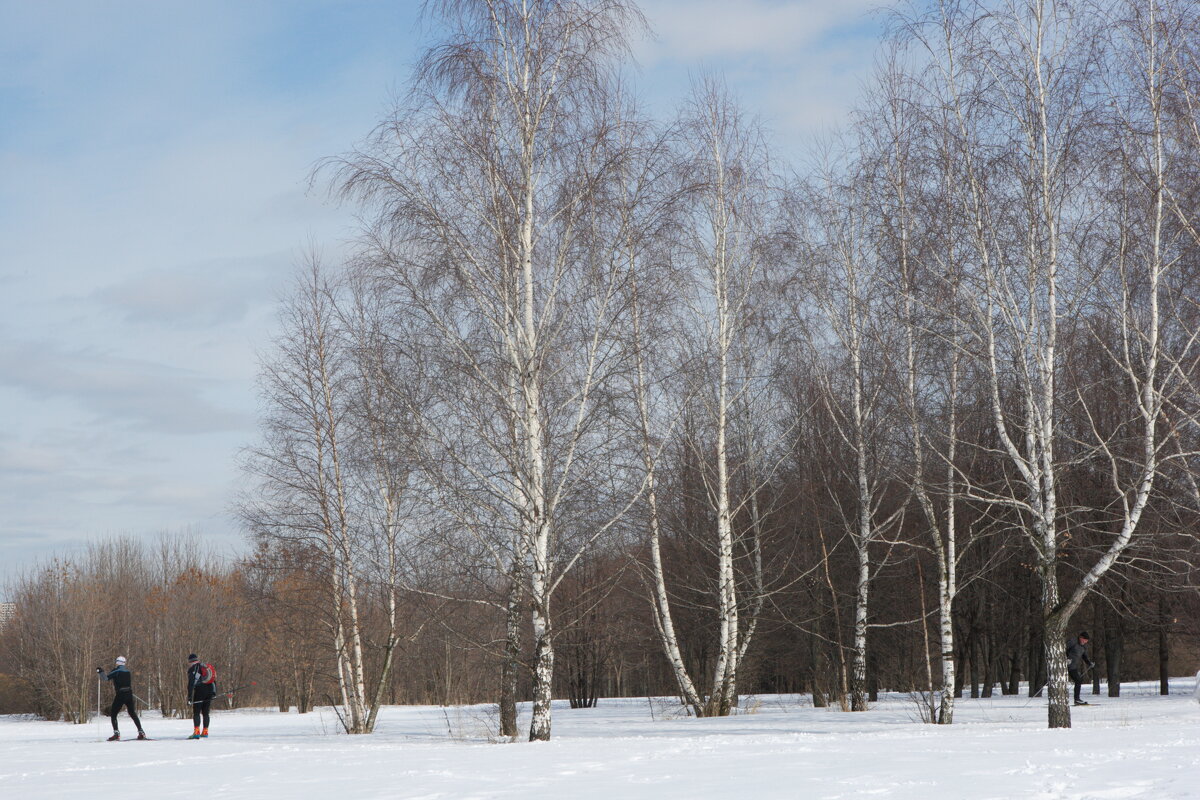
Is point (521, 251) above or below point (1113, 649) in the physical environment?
above

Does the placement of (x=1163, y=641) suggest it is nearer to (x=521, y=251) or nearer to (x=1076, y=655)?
(x=1076, y=655)

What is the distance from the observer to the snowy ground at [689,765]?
882 cm

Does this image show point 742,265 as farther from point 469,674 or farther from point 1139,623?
point 469,674

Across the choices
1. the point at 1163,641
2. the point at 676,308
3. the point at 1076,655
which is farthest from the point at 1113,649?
the point at 676,308

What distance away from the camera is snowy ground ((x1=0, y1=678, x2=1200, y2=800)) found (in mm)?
8820

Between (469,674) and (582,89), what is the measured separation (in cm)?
3773

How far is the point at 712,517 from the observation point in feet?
100.0

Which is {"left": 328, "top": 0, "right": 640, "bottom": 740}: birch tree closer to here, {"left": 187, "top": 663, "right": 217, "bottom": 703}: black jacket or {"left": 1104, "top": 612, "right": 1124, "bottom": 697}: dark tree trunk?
{"left": 187, "top": 663, "right": 217, "bottom": 703}: black jacket

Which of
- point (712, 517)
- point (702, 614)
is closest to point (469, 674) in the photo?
point (702, 614)

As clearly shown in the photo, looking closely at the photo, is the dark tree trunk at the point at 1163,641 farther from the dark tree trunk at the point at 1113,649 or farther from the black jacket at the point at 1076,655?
the black jacket at the point at 1076,655

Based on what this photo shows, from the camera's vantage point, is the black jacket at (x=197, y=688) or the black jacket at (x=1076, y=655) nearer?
the black jacket at (x=197, y=688)

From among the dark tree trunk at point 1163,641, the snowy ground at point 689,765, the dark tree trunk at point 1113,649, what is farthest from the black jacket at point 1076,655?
the dark tree trunk at point 1163,641

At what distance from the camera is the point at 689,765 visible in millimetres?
11242

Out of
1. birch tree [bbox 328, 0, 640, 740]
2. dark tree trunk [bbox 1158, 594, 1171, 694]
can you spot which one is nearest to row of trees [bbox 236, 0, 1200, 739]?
birch tree [bbox 328, 0, 640, 740]
